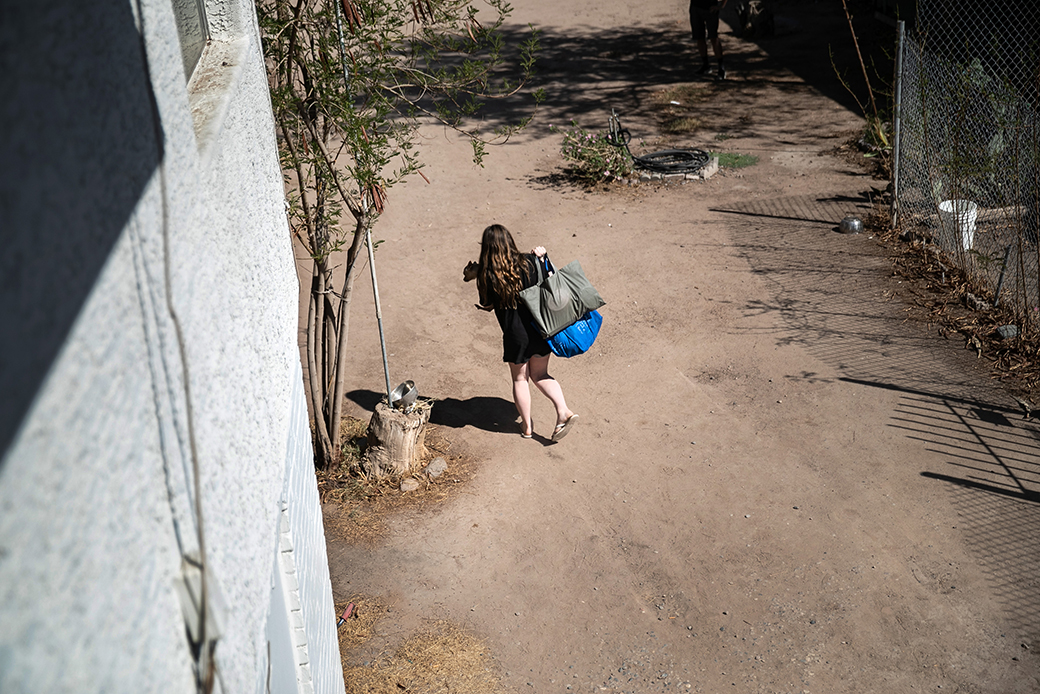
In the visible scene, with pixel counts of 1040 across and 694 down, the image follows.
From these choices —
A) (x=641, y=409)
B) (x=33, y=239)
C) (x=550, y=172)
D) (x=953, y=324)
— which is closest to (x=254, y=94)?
(x=33, y=239)

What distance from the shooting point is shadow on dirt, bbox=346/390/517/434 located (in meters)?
6.87

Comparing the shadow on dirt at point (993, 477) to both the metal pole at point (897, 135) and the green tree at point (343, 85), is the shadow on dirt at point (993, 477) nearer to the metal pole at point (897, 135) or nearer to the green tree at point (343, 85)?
the metal pole at point (897, 135)

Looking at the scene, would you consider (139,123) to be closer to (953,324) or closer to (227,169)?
(227,169)

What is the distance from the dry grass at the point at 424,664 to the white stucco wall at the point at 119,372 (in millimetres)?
2473

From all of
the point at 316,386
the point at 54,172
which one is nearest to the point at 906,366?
the point at 316,386

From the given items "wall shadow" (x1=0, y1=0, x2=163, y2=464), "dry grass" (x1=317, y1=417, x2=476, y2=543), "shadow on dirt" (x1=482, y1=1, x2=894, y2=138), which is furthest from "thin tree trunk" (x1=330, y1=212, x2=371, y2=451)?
"shadow on dirt" (x1=482, y1=1, x2=894, y2=138)

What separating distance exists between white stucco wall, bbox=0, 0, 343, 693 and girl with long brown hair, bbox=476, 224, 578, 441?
3.26 m

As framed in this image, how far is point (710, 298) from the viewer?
323 inches

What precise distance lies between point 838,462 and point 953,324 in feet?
7.52

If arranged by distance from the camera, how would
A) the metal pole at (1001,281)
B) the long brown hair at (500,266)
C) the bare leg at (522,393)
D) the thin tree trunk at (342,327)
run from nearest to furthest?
the long brown hair at (500,266), the thin tree trunk at (342,327), the bare leg at (522,393), the metal pole at (1001,281)

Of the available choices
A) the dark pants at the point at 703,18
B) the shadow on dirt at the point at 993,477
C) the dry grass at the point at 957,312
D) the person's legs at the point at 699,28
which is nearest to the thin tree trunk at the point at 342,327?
the shadow on dirt at the point at 993,477

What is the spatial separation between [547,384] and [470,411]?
0.93 m

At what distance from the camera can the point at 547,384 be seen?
6395 millimetres

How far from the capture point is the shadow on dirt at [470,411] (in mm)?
6867
